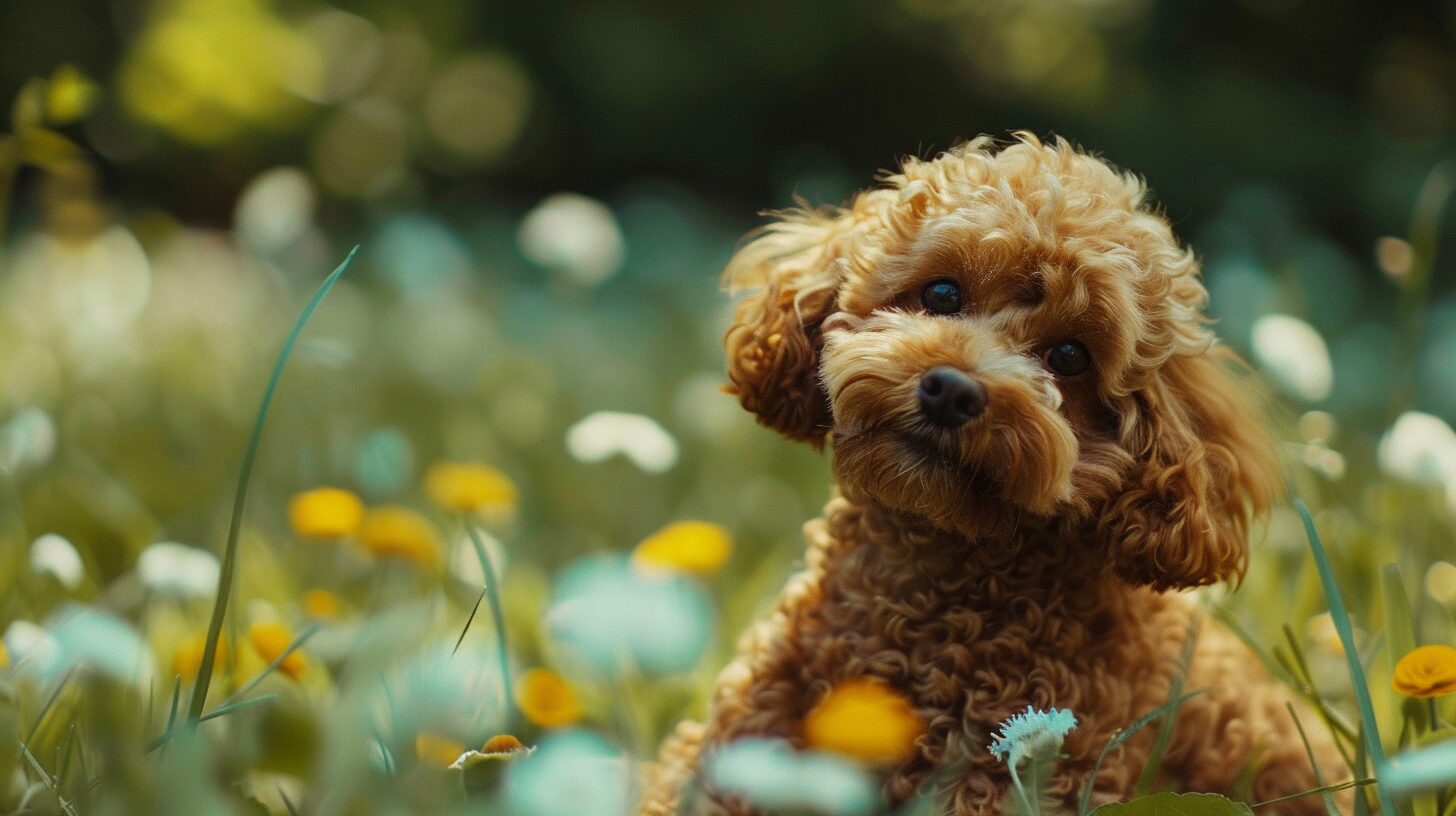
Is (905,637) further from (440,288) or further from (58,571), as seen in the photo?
(440,288)

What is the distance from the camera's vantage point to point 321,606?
2.38 metres

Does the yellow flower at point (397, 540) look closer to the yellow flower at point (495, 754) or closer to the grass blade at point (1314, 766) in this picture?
the yellow flower at point (495, 754)

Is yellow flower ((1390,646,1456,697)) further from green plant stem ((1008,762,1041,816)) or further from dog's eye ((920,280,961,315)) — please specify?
dog's eye ((920,280,961,315))

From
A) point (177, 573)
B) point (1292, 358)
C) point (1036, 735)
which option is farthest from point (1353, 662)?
point (177, 573)

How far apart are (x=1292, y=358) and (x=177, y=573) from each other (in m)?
2.06

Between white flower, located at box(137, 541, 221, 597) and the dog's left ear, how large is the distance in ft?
4.95

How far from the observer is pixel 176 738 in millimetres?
1508

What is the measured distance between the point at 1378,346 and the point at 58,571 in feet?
16.3

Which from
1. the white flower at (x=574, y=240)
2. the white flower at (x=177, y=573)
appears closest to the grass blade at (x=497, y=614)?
the white flower at (x=177, y=573)

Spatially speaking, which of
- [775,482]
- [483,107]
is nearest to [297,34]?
[483,107]

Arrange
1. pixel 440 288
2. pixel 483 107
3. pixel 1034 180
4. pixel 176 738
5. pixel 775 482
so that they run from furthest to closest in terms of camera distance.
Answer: pixel 483 107, pixel 440 288, pixel 775 482, pixel 1034 180, pixel 176 738

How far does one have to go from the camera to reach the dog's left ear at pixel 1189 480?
5.94 feet

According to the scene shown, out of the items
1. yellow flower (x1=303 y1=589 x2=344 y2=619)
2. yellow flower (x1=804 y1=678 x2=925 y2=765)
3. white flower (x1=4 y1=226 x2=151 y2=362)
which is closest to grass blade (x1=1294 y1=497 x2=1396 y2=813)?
yellow flower (x1=804 y1=678 x2=925 y2=765)

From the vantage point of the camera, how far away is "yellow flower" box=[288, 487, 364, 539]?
2453 mm
